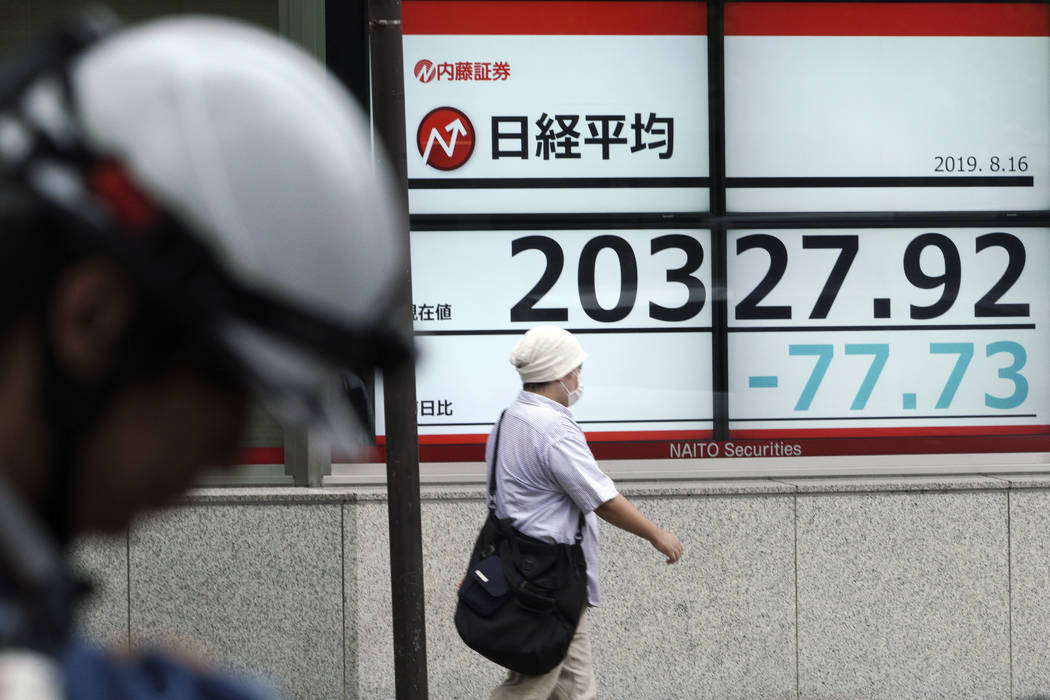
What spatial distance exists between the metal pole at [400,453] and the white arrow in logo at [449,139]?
1.72 meters

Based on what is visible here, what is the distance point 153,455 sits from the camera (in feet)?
2.85

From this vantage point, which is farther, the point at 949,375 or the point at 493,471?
the point at 949,375

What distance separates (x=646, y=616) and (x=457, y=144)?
108 inches

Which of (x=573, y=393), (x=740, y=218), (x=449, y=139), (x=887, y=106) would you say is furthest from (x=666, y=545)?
(x=887, y=106)

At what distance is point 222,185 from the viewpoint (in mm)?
848

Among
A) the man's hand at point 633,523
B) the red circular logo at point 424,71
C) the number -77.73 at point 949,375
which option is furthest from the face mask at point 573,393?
the red circular logo at point 424,71

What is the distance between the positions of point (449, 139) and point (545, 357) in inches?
83.4

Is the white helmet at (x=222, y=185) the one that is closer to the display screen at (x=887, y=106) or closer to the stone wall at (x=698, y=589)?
the stone wall at (x=698, y=589)

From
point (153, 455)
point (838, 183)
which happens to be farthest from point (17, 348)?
point (838, 183)

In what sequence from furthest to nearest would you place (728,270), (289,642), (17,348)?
(728,270) < (289,642) < (17,348)

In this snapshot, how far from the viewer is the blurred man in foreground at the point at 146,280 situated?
0.83 metres

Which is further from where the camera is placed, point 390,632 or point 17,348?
point 390,632

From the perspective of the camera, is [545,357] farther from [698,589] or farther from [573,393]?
[698,589]

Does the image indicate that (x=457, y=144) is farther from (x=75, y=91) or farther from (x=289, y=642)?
(x=75, y=91)
